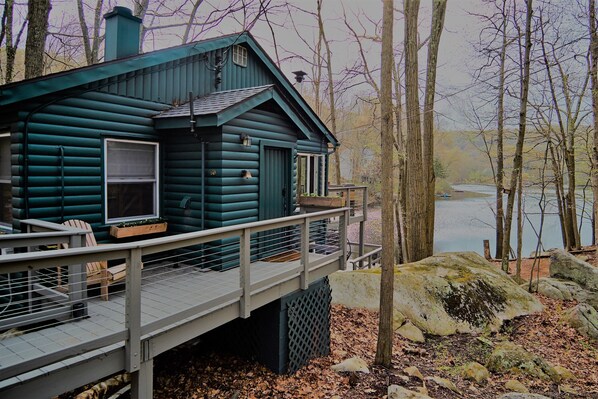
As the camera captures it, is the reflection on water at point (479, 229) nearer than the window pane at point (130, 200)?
No

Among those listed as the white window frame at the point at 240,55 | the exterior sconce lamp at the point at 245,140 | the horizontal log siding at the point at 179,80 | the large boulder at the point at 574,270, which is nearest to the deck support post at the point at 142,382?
the exterior sconce lamp at the point at 245,140

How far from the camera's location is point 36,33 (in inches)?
323

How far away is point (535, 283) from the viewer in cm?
1042

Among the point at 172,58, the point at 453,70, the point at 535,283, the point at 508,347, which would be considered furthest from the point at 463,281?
the point at 453,70

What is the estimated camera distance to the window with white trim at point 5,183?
5102 millimetres

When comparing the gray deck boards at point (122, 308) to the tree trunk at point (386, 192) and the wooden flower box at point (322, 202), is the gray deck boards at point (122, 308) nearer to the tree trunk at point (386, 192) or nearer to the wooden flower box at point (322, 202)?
the tree trunk at point (386, 192)

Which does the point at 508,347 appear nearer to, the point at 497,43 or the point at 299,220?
the point at 299,220

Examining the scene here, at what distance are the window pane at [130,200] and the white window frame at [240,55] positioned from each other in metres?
3.39

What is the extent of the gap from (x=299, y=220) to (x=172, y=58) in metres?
3.59

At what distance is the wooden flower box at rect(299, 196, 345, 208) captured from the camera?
789 centimetres

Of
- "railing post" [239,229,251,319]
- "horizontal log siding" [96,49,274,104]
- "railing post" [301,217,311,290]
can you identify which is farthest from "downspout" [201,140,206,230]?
"railing post" [239,229,251,319]

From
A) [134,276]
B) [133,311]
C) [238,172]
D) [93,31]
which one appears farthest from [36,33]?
[93,31]

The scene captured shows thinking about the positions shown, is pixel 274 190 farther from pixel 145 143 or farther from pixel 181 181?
pixel 145 143

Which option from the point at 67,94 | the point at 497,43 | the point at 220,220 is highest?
the point at 497,43
